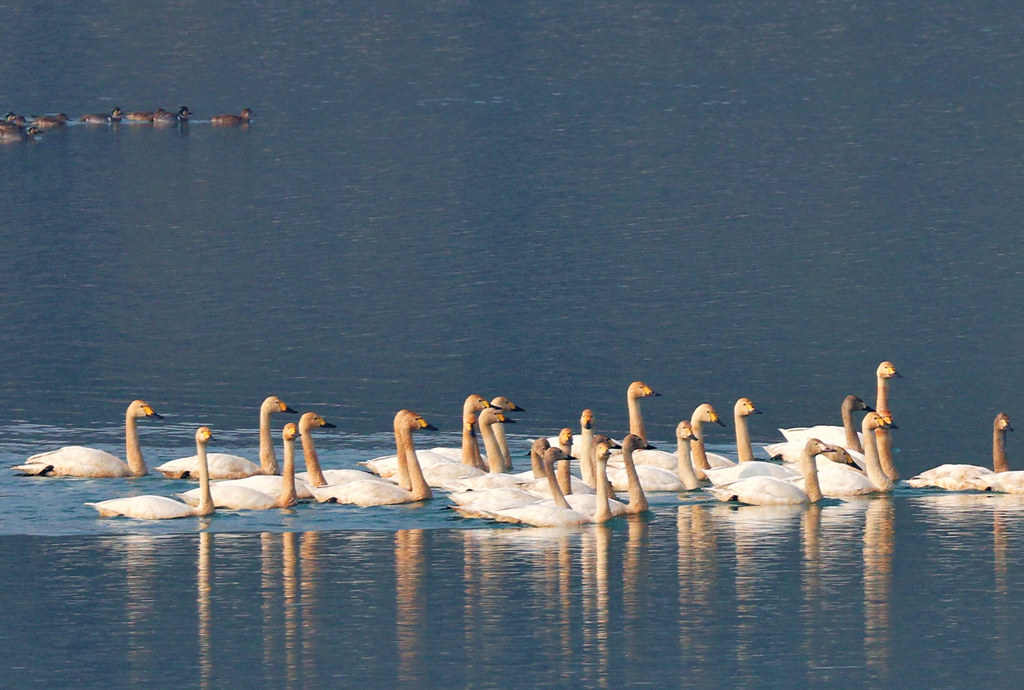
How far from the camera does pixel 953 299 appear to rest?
4556cm

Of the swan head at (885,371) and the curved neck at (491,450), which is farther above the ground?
the swan head at (885,371)

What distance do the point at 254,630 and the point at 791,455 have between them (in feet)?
39.3

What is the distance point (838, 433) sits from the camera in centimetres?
3347

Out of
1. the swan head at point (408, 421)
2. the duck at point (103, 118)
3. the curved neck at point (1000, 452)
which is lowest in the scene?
the curved neck at point (1000, 452)

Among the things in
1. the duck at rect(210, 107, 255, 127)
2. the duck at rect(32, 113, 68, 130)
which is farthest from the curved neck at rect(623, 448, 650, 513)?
the duck at rect(32, 113, 68, 130)

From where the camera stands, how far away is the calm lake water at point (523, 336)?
2345cm

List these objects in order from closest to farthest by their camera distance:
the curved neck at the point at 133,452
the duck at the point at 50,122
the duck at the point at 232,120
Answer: the curved neck at the point at 133,452 < the duck at the point at 50,122 < the duck at the point at 232,120

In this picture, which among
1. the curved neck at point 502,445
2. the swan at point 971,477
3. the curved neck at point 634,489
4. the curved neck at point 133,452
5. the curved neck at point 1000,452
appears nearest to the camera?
the curved neck at point 634,489

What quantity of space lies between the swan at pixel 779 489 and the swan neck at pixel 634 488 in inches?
49.6

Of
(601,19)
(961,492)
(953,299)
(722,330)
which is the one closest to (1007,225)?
(953,299)

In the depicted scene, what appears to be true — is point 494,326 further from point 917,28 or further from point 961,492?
point 917,28

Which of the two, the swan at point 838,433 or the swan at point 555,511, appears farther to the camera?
the swan at point 838,433

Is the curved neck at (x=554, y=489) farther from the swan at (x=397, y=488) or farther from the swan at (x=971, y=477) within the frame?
the swan at (x=971, y=477)

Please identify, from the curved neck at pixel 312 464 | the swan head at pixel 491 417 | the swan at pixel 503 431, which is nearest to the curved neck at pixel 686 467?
the swan head at pixel 491 417
